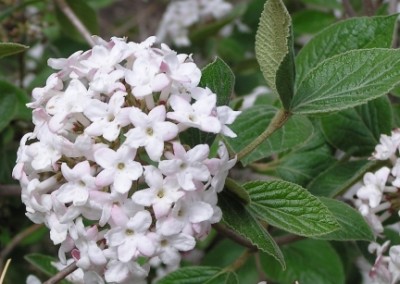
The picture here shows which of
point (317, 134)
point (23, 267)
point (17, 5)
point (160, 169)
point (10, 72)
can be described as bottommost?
point (23, 267)

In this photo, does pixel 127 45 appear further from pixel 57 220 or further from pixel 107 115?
pixel 57 220


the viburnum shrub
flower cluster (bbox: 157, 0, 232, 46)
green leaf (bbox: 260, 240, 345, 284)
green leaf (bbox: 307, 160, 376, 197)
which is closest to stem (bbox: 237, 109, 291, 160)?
the viburnum shrub

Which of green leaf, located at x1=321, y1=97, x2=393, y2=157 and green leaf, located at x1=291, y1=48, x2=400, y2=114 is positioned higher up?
green leaf, located at x1=291, y1=48, x2=400, y2=114

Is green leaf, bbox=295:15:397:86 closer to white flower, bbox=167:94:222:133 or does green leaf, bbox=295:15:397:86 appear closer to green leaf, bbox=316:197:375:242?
green leaf, bbox=316:197:375:242

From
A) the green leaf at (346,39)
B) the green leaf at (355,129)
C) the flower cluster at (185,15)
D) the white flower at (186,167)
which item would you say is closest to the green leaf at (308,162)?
the green leaf at (355,129)

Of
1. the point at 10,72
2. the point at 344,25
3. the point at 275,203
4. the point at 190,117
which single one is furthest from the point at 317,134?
the point at 10,72
